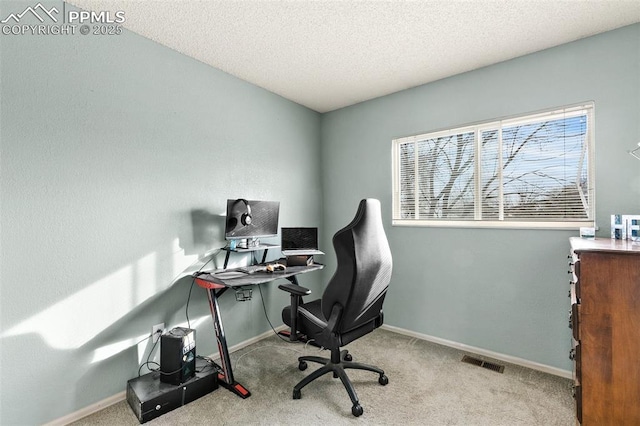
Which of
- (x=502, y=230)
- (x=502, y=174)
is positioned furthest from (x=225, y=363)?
(x=502, y=174)

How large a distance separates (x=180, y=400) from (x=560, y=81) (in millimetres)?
3708

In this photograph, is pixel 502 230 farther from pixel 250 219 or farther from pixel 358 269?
pixel 250 219

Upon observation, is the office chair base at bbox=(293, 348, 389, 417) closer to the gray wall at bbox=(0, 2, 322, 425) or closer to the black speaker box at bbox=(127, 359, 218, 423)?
the black speaker box at bbox=(127, 359, 218, 423)

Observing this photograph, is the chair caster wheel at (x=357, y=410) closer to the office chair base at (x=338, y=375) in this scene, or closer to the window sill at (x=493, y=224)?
the office chair base at (x=338, y=375)

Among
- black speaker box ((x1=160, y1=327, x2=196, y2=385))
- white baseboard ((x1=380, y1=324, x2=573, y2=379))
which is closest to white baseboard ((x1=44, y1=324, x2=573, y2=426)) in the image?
white baseboard ((x1=380, y1=324, x2=573, y2=379))

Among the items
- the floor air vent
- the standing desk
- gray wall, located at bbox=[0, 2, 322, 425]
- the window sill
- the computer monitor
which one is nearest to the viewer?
gray wall, located at bbox=[0, 2, 322, 425]

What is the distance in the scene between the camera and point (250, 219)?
262 centimetres

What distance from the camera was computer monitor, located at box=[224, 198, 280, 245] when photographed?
2533 millimetres

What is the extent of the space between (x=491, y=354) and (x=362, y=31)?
116 inches

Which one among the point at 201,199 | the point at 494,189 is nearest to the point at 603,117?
the point at 494,189

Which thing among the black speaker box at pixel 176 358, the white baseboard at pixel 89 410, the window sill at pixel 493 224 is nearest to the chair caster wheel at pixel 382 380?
the black speaker box at pixel 176 358

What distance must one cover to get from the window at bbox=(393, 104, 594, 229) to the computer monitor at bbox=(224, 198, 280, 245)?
1394 mm

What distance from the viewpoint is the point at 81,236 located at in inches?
74.5

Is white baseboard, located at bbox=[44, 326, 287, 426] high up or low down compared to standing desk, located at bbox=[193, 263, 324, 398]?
down
